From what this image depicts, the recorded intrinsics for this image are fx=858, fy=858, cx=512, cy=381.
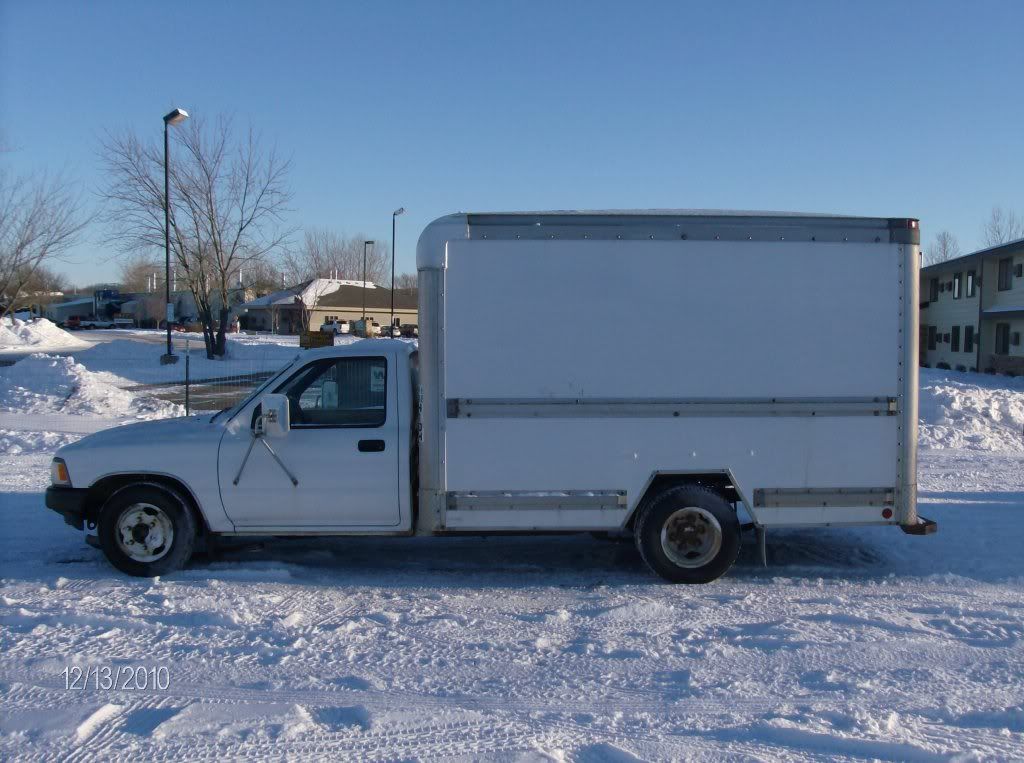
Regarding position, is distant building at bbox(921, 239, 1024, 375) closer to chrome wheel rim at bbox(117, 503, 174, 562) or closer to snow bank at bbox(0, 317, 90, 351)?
chrome wheel rim at bbox(117, 503, 174, 562)

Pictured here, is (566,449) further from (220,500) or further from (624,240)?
(220,500)

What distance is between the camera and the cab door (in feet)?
21.8

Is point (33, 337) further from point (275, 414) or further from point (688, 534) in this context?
point (688, 534)

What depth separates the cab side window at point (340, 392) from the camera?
6.75m

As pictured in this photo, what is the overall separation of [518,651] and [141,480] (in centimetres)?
344

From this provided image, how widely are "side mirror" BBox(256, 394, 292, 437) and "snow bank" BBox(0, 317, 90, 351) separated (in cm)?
4311

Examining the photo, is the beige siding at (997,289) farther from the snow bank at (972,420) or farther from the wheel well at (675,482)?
the wheel well at (675,482)

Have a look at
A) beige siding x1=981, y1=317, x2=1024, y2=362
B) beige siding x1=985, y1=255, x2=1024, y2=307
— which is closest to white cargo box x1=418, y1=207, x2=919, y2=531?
beige siding x1=985, y1=255, x2=1024, y2=307

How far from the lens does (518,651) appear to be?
5281mm

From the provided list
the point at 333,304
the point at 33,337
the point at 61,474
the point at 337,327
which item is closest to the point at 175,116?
the point at 61,474

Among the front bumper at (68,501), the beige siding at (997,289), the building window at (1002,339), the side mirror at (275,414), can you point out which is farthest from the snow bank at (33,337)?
the building window at (1002,339)

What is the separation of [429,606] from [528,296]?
7.82 feet

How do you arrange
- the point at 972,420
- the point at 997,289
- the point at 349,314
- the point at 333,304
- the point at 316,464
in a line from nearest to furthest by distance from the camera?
the point at 316,464 < the point at 972,420 < the point at 997,289 < the point at 333,304 < the point at 349,314

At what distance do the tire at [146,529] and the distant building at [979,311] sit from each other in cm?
3391
